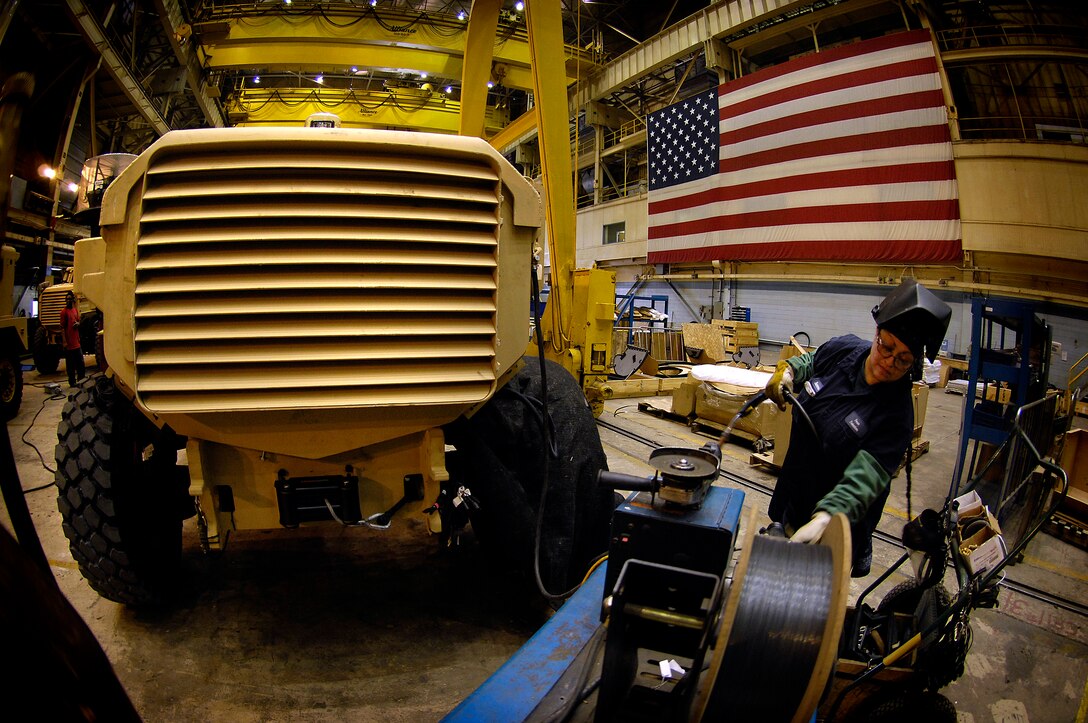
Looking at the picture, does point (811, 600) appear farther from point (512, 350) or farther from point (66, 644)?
point (66, 644)

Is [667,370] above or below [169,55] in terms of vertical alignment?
below

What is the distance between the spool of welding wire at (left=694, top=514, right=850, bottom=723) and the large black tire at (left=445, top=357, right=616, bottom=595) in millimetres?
1239

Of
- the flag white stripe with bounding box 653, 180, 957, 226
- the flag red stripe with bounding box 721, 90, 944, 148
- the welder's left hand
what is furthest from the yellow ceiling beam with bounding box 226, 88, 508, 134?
the welder's left hand

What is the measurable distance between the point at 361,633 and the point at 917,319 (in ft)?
9.32

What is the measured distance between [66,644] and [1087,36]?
1505 centimetres

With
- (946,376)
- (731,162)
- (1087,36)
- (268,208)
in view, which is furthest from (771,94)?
(268,208)

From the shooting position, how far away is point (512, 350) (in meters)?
2.10

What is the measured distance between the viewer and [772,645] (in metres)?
1.27

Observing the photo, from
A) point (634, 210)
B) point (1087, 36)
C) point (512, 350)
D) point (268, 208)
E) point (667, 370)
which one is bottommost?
point (667, 370)

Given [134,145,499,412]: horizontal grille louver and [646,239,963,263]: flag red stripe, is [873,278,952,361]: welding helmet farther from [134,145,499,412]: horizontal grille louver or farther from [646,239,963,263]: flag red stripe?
[646,239,963,263]: flag red stripe

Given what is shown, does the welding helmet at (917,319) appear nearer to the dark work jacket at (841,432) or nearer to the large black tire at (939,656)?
the dark work jacket at (841,432)

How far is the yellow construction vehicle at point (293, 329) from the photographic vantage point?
5.83 ft

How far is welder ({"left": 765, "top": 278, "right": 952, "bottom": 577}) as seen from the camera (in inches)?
79.7

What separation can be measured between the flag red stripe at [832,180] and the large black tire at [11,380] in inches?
552
